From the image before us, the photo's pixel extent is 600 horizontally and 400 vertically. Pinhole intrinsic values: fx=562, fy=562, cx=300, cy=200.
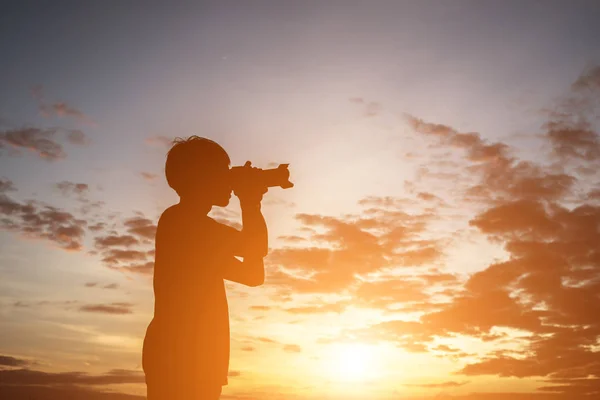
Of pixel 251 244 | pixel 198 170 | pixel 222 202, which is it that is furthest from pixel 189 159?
pixel 251 244

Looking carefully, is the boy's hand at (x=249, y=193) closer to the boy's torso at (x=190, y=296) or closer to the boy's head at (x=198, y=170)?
the boy's head at (x=198, y=170)

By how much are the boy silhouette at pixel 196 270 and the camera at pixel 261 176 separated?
0.20 ft

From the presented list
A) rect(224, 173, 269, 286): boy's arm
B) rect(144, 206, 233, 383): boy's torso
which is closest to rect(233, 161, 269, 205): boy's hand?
rect(224, 173, 269, 286): boy's arm

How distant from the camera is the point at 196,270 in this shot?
486 centimetres

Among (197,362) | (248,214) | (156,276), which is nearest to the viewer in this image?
(197,362)

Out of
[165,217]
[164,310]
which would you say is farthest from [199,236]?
[164,310]

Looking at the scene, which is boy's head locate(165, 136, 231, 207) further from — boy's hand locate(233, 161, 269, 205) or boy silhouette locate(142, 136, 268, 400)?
boy's hand locate(233, 161, 269, 205)

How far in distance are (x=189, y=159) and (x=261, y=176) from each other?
2.44 feet

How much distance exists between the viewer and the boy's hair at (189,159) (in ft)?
17.0

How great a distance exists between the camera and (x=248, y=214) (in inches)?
213

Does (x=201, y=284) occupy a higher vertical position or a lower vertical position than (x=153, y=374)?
higher

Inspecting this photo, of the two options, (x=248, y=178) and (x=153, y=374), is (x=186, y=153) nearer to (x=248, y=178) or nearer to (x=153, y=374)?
(x=248, y=178)

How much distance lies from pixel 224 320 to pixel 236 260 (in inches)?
22.7

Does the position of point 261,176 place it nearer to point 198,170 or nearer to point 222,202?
point 222,202
